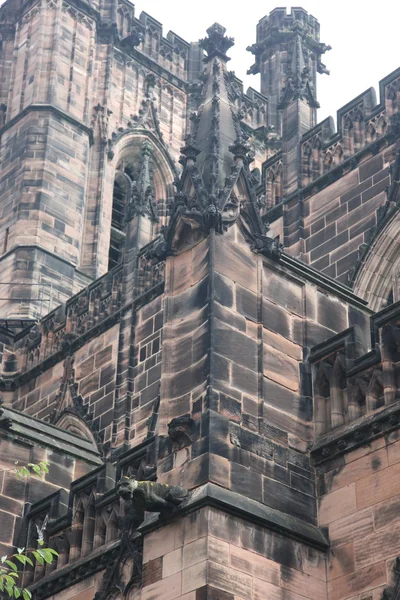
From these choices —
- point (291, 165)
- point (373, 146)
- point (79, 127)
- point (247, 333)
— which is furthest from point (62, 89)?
point (247, 333)

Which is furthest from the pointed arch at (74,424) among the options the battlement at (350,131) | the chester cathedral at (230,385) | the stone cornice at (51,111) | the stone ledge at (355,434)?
the stone cornice at (51,111)

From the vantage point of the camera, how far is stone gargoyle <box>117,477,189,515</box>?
13.6 meters

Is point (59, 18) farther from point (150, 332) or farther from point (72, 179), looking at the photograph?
point (150, 332)

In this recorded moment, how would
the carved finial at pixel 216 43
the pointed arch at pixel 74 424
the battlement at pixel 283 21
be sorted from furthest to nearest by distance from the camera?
1. the battlement at pixel 283 21
2. the pointed arch at pixel 74 424
3. the carved finial at pixel 216 43

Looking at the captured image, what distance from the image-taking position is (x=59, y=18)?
134ft

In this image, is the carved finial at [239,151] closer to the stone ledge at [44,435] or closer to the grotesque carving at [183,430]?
the grotesque carving at [183,430]

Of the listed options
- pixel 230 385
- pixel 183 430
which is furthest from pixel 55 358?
pixel 183 430

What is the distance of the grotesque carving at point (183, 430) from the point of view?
1409cm

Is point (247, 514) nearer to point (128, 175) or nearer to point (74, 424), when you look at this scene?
point (74, 424)

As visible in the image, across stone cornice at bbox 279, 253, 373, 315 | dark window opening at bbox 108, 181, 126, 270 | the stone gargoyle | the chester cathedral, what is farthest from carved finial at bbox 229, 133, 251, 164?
dark window opening at bbox 108, 181, 126, 270

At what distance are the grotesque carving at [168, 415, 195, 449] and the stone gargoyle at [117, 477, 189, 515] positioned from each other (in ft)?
2.05

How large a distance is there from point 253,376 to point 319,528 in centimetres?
181

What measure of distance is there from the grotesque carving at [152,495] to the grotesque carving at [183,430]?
63 cm

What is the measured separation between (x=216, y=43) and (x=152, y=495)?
22.6 ft
